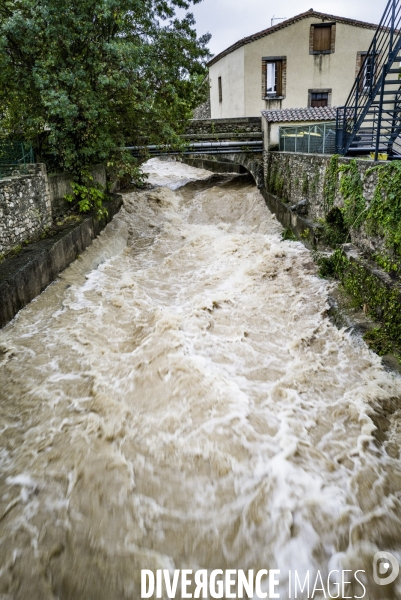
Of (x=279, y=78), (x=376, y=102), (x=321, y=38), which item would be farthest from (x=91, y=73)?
(x=321, y=38)

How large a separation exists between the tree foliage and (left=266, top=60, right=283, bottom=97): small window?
843cm

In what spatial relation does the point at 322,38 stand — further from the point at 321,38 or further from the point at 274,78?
the point at 274,78

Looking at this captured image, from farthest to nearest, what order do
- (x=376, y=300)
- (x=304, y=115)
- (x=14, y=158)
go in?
(x=304, y=115) < (x=14, y=158) < (x=376, y=300)

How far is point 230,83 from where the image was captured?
20.8 m

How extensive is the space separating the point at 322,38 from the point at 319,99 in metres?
2.66

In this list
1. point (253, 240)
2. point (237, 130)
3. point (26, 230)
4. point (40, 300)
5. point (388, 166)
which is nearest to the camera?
point (388, 166)

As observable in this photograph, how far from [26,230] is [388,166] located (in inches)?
277

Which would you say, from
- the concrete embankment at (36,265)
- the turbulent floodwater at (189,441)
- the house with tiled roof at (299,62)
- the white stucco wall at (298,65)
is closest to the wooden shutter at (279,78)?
the house with tiled roof at (299,62)

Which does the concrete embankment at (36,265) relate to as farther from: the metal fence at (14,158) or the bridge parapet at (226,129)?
the bridge parapet at (226,129)

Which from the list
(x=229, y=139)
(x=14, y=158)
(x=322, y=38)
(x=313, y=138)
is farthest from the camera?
(x=322, y=38)

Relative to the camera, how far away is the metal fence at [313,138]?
404 inches

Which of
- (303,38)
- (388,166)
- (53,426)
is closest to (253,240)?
(388,166)

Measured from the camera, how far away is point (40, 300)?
7508 mm

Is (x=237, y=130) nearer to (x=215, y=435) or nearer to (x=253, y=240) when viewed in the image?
(x=253, y=240)
